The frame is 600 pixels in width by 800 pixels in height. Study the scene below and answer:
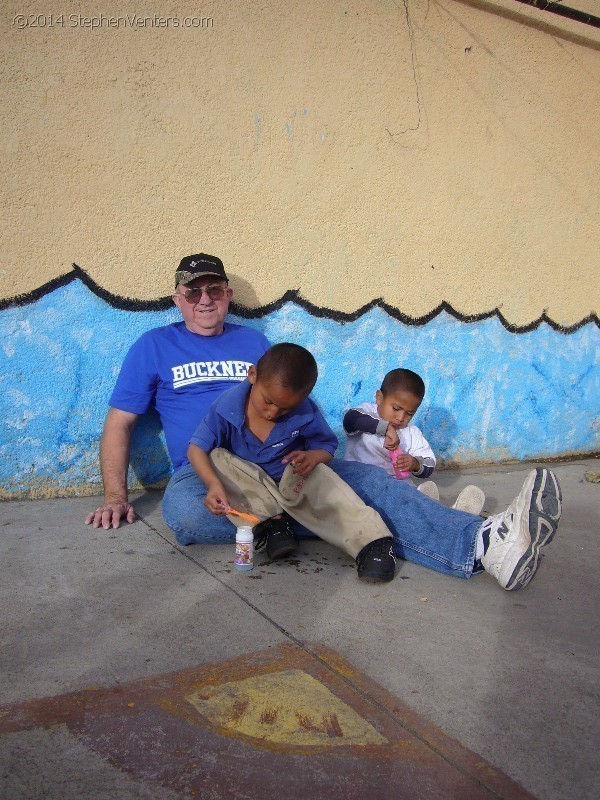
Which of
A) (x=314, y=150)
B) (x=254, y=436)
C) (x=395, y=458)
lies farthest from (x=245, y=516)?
(x=314, y=150)

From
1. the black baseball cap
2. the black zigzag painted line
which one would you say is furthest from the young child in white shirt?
the black baseball cap

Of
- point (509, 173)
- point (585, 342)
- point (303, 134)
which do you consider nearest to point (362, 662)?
point (303, 134)

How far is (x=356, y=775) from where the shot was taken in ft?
5.22

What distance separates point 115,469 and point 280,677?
5.18 ft

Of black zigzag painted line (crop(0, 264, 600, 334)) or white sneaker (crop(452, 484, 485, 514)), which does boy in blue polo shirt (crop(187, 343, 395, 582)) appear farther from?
black zigzag painted line (crop(0, 264, 600, 334))

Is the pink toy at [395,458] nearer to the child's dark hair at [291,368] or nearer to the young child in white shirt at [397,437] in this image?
the young child in white shirt at [397,437]

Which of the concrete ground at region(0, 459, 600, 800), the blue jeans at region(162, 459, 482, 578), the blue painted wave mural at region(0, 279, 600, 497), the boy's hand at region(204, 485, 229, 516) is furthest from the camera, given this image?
the blue painted wave mural at region(0, 279, 600, 497)

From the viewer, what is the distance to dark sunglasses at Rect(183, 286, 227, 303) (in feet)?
11.1

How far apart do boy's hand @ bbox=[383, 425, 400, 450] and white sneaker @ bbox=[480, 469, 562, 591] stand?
84cm

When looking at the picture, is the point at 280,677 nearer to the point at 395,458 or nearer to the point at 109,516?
the point at 109,516

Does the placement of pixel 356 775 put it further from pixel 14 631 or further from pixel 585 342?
pixel 585 342

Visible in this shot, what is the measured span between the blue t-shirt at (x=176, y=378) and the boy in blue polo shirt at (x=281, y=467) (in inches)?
18.1

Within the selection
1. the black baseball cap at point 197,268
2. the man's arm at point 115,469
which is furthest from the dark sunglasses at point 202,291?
the man's arm at point 115,469

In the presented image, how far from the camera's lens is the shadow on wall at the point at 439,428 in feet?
15.1
